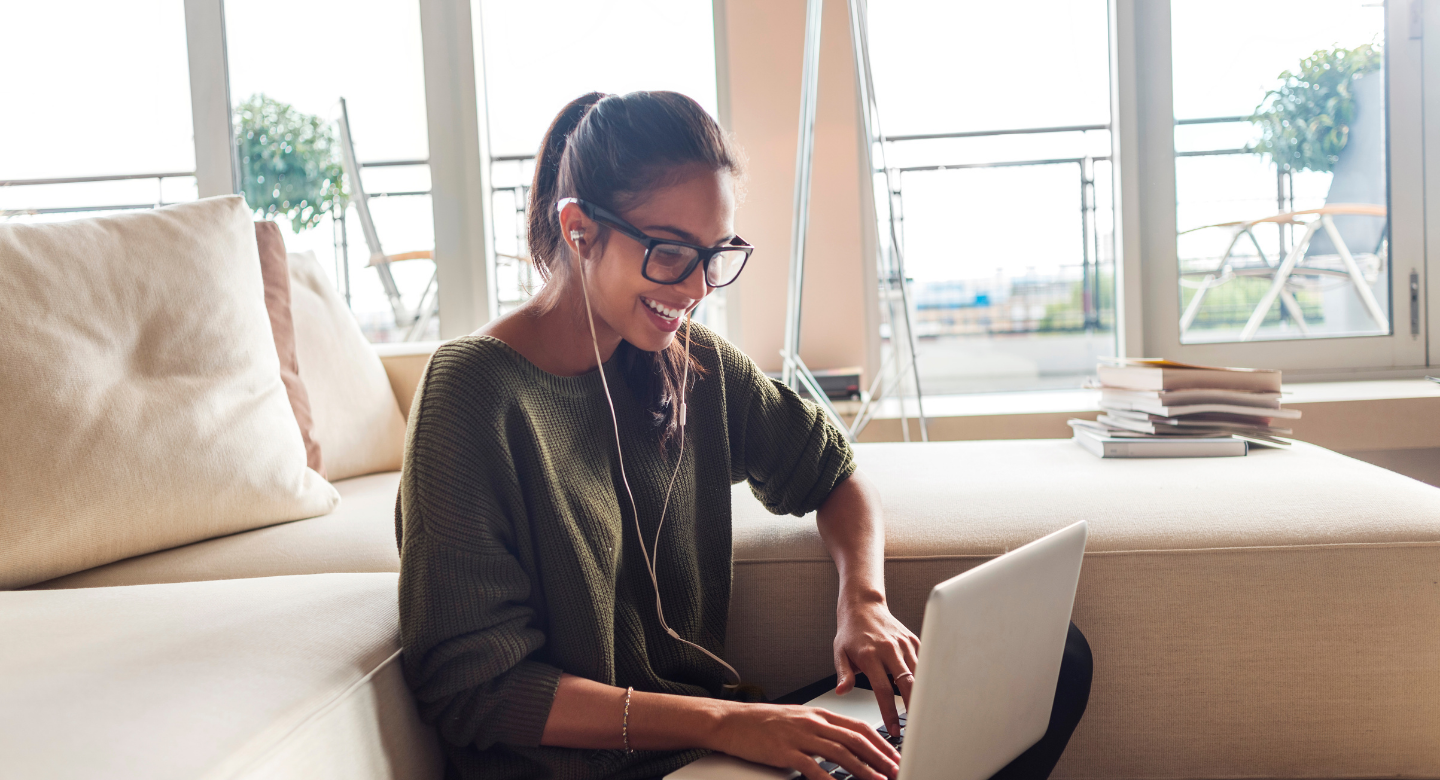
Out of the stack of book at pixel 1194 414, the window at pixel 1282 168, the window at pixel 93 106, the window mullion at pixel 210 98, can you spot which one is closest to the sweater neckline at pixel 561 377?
the stack of book at pixel 1194 414

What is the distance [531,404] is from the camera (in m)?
0.87

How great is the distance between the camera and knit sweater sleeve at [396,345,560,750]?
75 cm

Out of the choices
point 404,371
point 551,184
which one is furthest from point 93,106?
point 551,184

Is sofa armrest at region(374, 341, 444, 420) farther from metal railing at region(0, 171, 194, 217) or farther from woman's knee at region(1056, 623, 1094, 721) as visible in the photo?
metal railing at region(0, 171, 194, 217)

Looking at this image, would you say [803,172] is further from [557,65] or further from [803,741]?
[803,741]

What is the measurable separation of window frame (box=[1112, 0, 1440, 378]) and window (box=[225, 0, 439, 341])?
2.13 metres

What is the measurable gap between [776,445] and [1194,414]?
2.92 ft

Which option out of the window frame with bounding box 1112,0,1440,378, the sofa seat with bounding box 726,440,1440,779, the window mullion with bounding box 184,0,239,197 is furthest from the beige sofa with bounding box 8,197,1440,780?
the window mullion with bounding box 184,0,239,197

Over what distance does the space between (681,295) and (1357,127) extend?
2.55m

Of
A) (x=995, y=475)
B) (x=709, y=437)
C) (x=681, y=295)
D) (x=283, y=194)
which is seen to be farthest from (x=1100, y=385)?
(x=283, y=194)

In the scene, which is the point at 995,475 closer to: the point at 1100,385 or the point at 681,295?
the point at 1100,385

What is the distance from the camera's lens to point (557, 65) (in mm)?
2828

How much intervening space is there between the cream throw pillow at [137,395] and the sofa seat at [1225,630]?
0.71 metres

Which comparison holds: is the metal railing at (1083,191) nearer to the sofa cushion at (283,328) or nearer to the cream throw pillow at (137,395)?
the sofa cushion at (283,328)
